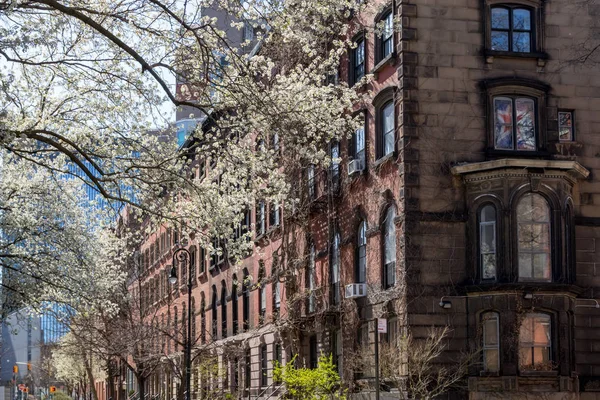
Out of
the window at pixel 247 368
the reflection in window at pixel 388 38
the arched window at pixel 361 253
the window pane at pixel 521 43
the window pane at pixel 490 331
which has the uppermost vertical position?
the reflection in window at pixel 388 38

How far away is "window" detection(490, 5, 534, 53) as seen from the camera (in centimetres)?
3284

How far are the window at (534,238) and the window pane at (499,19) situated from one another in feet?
18.1

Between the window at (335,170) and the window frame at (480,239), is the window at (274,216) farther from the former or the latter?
the window frame at (480,239)

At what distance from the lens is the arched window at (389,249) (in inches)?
1291

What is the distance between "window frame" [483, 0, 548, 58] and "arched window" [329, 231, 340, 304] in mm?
9524

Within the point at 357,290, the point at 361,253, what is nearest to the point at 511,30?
the point at 361,253

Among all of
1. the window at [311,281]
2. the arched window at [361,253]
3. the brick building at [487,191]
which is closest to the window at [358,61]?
the brick building at [487,191]

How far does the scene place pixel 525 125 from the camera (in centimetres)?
3250

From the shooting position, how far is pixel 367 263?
115 feet

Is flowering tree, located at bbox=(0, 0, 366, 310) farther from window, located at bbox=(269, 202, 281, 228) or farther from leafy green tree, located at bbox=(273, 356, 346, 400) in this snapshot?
window, located at bbox=(269, 202, 281, 228)

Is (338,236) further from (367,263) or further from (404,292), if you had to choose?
(404,292)

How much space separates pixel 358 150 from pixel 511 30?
22.6ft

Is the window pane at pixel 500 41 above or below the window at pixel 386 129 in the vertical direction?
above

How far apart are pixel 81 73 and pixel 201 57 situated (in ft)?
8.98
